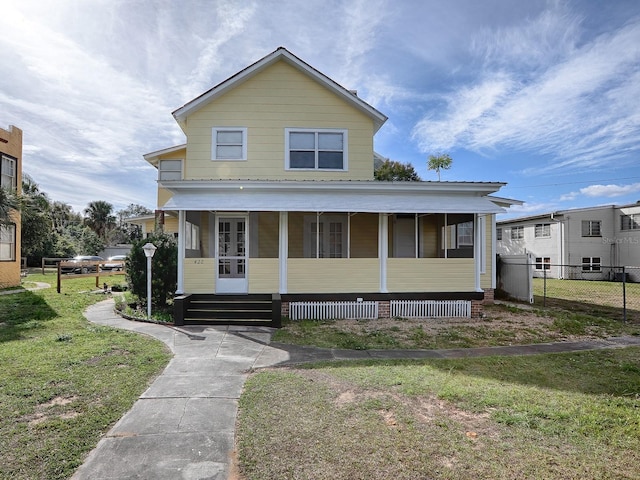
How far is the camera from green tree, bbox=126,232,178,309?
11.3 metres

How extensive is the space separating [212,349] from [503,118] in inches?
671

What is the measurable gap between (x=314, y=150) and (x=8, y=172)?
16.7 m

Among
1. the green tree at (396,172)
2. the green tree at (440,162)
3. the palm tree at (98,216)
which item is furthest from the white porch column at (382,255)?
the palm tree at (98,216)

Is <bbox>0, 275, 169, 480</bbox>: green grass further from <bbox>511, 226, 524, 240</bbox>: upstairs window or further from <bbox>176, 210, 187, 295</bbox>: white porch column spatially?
<bbox>511, 226, 524, 240</bbox>: upstairs window

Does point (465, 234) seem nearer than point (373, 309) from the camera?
No

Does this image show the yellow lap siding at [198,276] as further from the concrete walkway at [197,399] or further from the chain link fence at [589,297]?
the chain link fence at [589,297]

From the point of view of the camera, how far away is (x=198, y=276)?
1052 cm

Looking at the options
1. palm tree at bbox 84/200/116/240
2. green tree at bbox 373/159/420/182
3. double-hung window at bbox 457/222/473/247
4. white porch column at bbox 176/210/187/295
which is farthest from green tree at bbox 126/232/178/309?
palm tree at bbox 84/200/116/240

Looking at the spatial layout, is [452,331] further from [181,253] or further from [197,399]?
[181,253]

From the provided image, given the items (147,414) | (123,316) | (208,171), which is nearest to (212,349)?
(147,414)

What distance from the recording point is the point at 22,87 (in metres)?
11.4

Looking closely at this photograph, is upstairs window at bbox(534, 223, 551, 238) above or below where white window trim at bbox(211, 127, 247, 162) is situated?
below

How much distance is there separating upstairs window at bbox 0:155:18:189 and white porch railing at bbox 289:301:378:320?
54.6ft

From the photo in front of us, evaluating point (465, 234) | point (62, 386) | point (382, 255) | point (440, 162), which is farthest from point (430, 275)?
point (440, 162)
